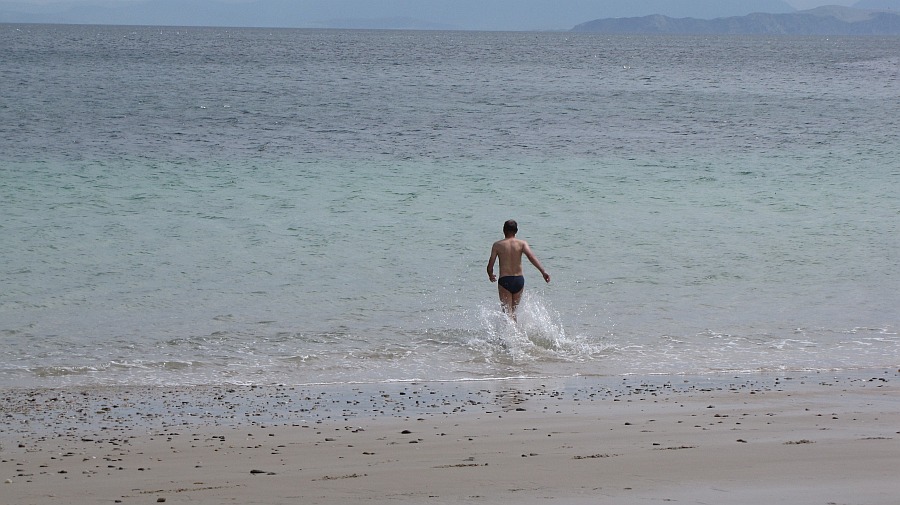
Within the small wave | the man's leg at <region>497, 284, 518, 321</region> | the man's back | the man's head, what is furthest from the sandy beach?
the man's head

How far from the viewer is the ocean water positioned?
34.5 ft

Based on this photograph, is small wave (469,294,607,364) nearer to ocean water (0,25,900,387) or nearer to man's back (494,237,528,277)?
ocean water (0,25,900,387)

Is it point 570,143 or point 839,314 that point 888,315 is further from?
point 570,143

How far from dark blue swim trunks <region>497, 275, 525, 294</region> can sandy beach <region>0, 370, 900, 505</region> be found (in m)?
2.44

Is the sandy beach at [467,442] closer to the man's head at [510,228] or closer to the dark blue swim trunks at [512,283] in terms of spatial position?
the dark blue swim trunks at [512,283]

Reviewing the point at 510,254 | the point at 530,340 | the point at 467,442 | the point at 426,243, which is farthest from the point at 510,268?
the point at 467,442

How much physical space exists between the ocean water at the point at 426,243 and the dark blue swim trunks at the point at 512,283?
1.13ft

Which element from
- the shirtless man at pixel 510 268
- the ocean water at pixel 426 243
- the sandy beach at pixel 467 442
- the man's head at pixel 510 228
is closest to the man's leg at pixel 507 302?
the shirtless man at pixel 510 268

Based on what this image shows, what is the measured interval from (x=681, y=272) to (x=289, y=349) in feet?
20.9

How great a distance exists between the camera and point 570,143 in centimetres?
3161

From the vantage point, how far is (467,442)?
6812mm

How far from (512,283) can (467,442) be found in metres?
5.01

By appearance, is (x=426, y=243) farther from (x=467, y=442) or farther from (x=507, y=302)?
(x=467, y=442)

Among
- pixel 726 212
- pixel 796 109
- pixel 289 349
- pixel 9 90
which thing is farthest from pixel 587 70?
pixel 289 349
